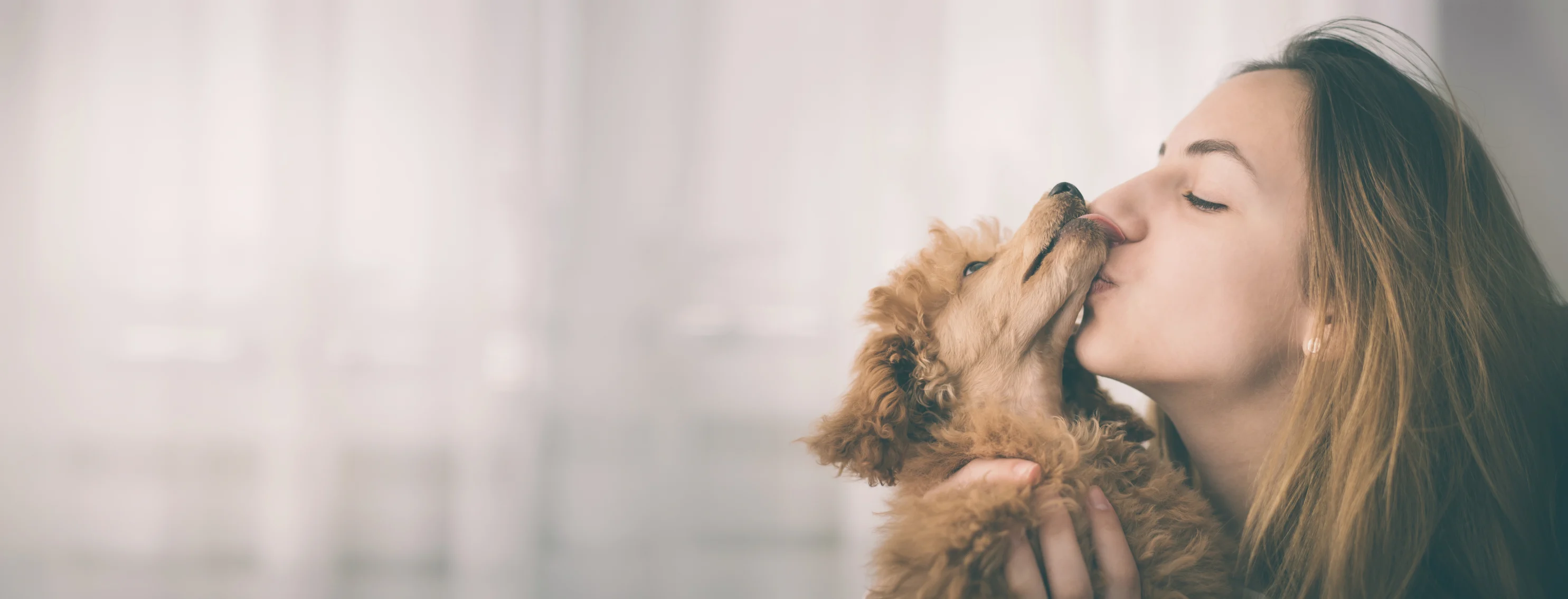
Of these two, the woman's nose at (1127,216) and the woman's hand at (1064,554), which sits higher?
the woman's nose at (1127,216)

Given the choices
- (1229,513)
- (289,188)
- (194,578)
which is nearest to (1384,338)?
(1229,513)

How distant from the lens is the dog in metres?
0.83

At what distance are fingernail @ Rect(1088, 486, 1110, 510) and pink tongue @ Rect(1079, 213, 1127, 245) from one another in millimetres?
335

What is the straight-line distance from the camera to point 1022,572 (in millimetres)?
808

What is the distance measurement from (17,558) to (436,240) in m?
1.25

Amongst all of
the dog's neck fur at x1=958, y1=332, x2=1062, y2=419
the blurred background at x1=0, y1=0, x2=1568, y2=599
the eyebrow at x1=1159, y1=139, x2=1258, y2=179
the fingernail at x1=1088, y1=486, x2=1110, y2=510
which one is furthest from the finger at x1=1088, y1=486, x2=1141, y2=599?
the blurred background at x1=0, y1=0, x2=1568, y2=599

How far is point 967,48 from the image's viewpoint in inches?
71.2

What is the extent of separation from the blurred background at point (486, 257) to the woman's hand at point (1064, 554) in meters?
0.96

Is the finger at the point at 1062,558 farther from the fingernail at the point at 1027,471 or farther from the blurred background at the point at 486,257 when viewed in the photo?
the blurred background at the point at 486,257

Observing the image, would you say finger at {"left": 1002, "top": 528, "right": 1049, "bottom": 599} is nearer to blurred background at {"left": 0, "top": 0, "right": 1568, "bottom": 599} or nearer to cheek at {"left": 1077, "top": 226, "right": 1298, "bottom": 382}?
cheek at {"left": 1077, "top": 226, "right": 1298, "bottom": 382}

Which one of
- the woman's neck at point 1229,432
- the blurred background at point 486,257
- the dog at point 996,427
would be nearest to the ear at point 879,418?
the dog at point 996,427

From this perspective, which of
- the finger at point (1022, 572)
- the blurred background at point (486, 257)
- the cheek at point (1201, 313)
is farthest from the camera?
the blurred background at point (486, 257)

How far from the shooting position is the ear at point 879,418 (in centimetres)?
97

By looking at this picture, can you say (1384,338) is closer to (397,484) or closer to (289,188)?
(397,484)
